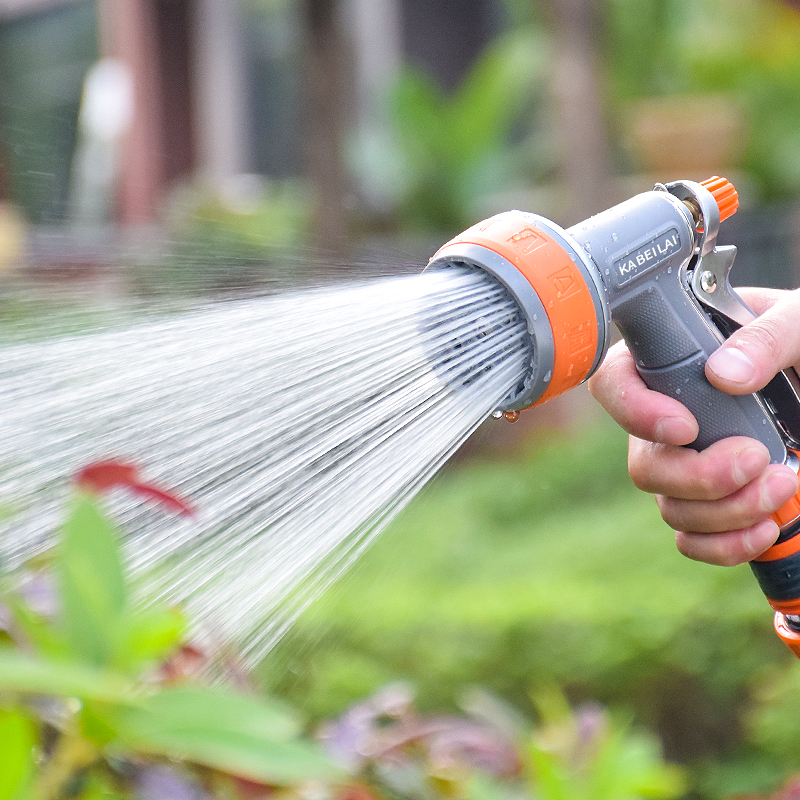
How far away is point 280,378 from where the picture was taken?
899 mm

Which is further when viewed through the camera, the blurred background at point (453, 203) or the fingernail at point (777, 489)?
the blurred background at point (453, 203)

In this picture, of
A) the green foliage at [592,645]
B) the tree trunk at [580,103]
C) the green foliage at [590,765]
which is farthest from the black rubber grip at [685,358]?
the tree trunk at [580,103]

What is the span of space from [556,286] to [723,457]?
269 mm

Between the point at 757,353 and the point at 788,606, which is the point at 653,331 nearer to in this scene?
the point at 757,353

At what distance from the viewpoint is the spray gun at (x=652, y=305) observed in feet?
2.81

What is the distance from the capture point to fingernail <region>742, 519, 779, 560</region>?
999 millimetres

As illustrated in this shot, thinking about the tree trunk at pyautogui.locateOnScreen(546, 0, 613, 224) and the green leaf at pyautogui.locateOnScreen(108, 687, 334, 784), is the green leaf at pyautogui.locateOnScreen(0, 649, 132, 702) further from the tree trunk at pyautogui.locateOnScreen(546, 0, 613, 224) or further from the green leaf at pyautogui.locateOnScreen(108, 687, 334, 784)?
the tree trunk at pyautogui.locateOnScreen(546, 0, 613, 224)

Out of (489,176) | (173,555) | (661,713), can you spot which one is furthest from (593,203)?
(173,555)

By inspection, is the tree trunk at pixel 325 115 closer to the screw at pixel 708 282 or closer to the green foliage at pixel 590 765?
the green foliage at pixel 590 765

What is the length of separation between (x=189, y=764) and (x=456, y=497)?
362 cm

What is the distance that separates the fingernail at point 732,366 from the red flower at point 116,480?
0.53 m

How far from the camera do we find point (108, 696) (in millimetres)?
442

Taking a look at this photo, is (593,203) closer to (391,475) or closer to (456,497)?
(456,497)

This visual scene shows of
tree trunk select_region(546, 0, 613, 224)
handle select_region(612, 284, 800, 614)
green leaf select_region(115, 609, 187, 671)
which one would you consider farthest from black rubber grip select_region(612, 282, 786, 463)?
tree trunk select_region(546, 0, 613, 224)
